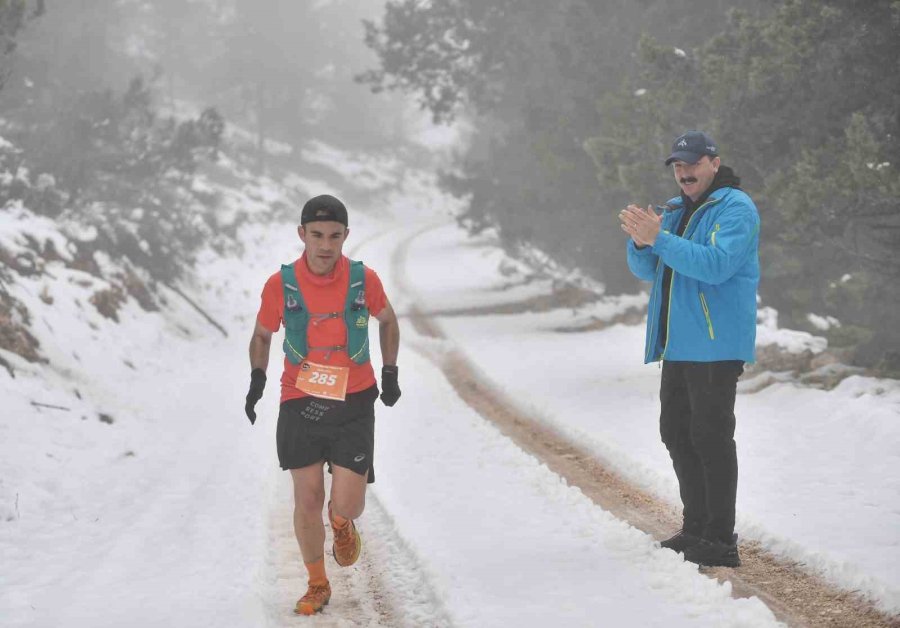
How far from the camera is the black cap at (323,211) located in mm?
4434

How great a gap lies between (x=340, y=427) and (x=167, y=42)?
5365 centimetres

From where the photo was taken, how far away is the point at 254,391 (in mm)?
4570

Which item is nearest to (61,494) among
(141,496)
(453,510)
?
(141,496)

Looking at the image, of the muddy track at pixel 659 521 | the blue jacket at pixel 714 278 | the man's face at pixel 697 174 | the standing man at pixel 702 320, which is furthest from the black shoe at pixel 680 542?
the man's face at pixel 697 174

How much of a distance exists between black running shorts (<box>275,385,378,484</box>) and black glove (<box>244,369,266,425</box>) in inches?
5.8

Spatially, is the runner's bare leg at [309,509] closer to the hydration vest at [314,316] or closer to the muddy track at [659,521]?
the hydration vest at [314,316]

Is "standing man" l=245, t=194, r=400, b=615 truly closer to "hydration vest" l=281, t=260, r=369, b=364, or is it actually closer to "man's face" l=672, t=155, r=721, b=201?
"hydration vest" l=281, t=260, r=369, b=364

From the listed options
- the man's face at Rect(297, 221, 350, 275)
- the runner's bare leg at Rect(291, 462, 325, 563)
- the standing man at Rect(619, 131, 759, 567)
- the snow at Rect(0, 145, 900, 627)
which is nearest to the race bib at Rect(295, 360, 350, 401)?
the runner's bare leg at Rect(291, 462, 325, 563)

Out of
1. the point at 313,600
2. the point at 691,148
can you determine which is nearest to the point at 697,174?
the point at 691,148

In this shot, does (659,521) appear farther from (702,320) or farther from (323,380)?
(323,380)

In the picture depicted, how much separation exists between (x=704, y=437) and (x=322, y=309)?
2187 millimetres

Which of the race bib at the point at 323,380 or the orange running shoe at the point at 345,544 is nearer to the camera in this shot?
the race bib at the point at 323,380

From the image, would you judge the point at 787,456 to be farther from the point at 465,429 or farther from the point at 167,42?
the point at 167,42

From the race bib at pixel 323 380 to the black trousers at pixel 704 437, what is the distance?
186 centimetres
